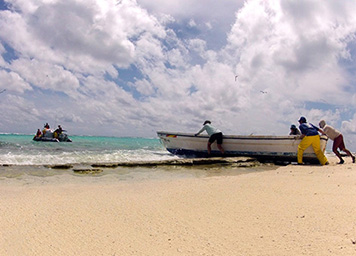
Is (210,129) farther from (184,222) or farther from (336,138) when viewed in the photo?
(184,222)

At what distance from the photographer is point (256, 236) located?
91.4 inches

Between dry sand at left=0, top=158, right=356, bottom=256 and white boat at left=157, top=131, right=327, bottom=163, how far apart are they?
7.45 metres

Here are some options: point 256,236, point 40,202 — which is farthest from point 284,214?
point 40,202

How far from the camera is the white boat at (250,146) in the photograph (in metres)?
11.4

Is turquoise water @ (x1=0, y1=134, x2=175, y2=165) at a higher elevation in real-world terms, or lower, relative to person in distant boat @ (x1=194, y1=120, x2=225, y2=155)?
lower

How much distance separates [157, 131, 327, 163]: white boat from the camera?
11384 mm

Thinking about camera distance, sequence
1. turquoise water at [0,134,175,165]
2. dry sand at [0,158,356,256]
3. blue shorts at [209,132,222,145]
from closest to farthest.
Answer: dry sand at [0,158,356,256] < turquoise water at [0,134,175,165] < blue shorts at [209,132,222,145]

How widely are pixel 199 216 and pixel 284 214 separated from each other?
3.26 feet

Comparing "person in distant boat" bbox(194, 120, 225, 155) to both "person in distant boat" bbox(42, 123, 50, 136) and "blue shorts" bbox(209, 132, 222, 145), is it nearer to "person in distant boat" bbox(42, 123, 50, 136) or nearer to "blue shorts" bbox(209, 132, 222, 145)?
"blue shorts" bbox(209, 132, 222, 145)

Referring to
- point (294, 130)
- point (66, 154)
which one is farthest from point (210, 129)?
point (66, 154)

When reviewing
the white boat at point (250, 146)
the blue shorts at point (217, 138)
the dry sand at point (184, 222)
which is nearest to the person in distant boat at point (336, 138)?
the white boat at point (250, 146)

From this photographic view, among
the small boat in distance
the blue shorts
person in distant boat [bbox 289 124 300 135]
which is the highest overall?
person in distant boat [bbox 289 124 300 135]

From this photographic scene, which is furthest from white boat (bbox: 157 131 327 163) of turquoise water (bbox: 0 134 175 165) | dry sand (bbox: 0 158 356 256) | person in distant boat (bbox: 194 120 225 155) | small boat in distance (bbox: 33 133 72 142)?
small boat in distance (bbox: 33 133 72 142)

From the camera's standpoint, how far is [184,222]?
9.18 feet
